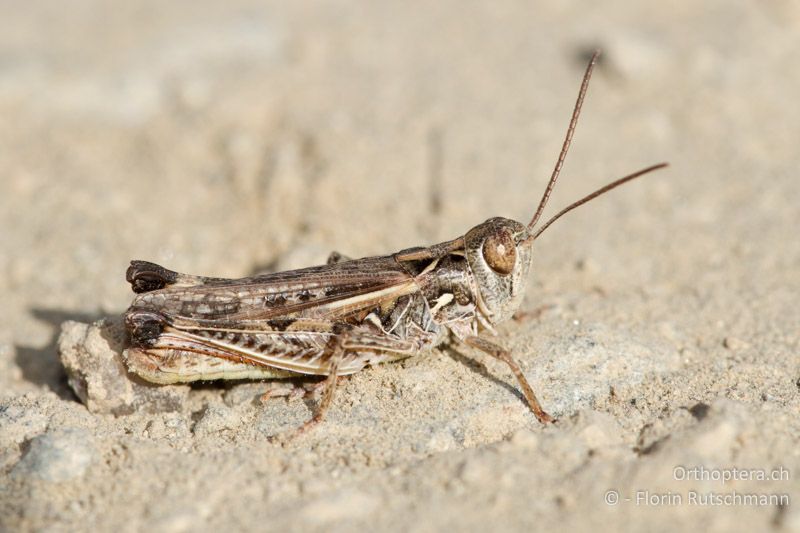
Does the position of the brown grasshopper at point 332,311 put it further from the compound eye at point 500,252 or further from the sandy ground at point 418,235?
the sandy ground at point 418,235

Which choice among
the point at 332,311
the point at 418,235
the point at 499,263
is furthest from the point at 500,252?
the point at 418,235

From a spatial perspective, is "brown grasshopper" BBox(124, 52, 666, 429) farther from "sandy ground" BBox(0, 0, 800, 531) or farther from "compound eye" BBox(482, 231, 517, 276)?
"sandy ground" BBox(0, 0, 800, 531)

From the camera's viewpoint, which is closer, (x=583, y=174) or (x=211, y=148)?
(x=583, y=174)

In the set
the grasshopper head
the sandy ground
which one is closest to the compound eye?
the grasshopper head

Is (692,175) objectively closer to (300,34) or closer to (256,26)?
(300,34)

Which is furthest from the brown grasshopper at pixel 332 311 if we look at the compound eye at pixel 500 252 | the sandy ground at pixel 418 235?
the sandy ground at pixel 418 235

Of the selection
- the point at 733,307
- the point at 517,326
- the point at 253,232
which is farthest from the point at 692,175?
the point at 253,232

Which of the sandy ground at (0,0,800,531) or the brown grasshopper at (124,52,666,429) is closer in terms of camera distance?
the sandy ground at (0,0,800,531)

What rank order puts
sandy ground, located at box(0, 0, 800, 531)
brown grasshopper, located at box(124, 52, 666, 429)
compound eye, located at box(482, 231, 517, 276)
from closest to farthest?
sandy ground, located at box(0, 0, 800, 531) < brown grasshopper, located at box(124, 52, 666, 429) < compound eye, located at box(482, 231, 517, 276)
